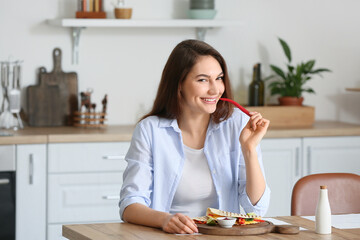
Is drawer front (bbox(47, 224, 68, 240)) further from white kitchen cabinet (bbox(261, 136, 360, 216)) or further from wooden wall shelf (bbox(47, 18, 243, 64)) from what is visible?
white kitchen cabinet (bbox(261, 136, 360, 216))

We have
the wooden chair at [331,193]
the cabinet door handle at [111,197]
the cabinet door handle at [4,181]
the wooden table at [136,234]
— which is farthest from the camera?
the cabinet door handle at [111,197]

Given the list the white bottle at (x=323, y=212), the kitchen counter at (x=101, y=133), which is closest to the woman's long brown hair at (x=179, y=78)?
the white bottle at (x=323, y=212)

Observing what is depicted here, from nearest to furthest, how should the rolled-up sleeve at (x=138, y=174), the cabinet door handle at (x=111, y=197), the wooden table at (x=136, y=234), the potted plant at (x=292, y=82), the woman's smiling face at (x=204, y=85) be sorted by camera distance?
the wooden table at (x=136, y=234)
the rolled-up sleeve at (x=138, y=174)
the woman's smiling face at (x=204, y=85)
the cabinet door handle at (x=111, y=197)
the potted plant at (x=292, y=82)

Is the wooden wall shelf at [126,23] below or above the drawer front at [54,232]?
above

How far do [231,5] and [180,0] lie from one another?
1.13 ft

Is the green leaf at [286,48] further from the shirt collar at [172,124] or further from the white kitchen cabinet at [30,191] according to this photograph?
the shirt collar at [172,124]

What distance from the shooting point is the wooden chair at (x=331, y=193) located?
8.20 feet

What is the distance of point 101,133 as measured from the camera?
3.61 metres

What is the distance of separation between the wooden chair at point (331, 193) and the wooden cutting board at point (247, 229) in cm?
50

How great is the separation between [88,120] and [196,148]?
1547 mm

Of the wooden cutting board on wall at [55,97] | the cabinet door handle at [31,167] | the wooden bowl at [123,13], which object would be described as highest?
the wooden bowl at [123,13]

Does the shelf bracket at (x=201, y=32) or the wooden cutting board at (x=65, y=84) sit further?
the shelf bracket at (x=201, y=32)

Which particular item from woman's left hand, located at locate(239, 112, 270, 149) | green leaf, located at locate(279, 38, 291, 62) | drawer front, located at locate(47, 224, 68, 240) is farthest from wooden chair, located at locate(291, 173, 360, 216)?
green leaf, located at locate(279, 38, 291, 62)

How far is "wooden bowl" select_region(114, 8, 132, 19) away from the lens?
3920 mm
